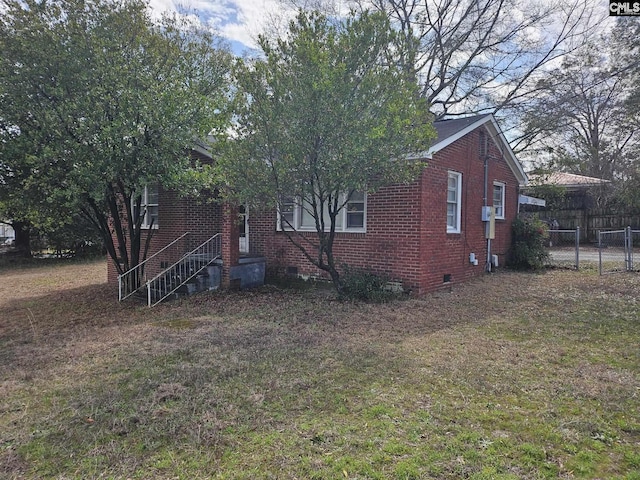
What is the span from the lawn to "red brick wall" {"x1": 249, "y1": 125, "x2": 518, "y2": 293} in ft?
5.46

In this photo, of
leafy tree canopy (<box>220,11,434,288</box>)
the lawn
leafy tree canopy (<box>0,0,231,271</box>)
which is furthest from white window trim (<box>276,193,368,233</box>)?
leafy tree canopy (<box>0,0,231,271</box>)

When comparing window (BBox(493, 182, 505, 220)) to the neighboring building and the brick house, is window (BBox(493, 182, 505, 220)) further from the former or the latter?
the neighboring building

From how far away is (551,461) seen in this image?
2.67m

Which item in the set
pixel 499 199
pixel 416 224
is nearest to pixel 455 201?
pixel 416 224

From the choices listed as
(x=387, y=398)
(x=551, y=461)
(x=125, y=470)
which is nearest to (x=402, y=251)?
(x=387, y=398)

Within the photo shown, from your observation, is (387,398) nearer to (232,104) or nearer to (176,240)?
(232,104)

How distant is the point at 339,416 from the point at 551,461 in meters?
1.49

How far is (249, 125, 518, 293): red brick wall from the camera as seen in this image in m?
8.53

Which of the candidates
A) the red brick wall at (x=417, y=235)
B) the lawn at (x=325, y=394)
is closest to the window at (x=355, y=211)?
the red brick wall at (x=417, y=235)

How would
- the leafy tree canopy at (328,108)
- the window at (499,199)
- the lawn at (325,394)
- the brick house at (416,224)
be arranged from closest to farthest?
the lawn at (325,394), the leafy tree canopy at (328,108), the brick house at (416,224), the window at (499,199)

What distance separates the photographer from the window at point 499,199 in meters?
12.4

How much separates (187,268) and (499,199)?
369 inches

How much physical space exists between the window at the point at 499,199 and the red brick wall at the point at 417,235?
1.53m

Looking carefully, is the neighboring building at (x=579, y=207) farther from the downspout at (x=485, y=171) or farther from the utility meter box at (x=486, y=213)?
the utility meter box at (x=486, y=213)
